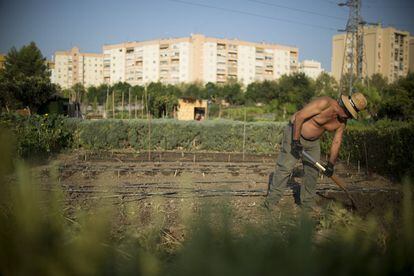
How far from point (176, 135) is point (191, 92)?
49.2 m

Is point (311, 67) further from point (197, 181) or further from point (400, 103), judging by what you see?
point (197, 181)

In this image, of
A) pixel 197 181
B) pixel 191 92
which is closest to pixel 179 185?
pixel 197 181

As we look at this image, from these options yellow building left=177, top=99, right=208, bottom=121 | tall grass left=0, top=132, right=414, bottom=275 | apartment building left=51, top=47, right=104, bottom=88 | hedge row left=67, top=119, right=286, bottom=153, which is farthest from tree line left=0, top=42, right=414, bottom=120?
apartment building left=51, top=47, right=104, bottom=88

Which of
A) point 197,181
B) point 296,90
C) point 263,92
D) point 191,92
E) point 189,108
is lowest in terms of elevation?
point 197,181

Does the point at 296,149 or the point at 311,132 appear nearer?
the point at 296,149

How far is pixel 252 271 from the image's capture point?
52 cm

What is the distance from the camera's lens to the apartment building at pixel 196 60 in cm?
9188

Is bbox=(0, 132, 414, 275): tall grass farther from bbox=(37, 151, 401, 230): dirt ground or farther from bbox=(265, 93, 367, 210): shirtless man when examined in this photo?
bbox=(265, 93, 367, 210): shirtless man

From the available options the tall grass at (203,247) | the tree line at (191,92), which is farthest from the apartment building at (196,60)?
the tall grass at (203,247)

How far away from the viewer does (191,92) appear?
64.2 m

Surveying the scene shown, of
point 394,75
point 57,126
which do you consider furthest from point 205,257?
point 394,75

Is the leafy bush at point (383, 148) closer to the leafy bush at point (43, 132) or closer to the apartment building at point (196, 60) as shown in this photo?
the leafy bush at point (43, 132)

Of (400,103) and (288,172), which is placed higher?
(400,103)

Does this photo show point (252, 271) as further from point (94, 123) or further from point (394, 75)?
point (394, 75)
